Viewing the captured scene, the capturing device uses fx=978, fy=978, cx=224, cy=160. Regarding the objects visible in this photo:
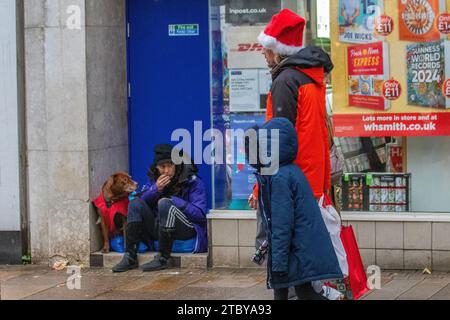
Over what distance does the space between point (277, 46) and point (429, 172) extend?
2775mm

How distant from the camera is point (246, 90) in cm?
944

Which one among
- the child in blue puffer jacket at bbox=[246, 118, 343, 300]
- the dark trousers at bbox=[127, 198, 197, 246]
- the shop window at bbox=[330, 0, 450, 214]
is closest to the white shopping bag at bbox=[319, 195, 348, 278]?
the child in blue puffer jacket at bbox=[246, 118, 343, 300]

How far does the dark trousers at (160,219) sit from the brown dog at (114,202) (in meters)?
0.24

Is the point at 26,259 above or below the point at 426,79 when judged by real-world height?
below

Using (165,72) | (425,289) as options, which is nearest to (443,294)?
(425,289)

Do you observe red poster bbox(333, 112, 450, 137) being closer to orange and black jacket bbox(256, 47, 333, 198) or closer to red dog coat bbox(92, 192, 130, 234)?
red dog coat bbox(92, 192, 130, 234)

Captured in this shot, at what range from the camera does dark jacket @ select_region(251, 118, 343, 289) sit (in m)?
6.23

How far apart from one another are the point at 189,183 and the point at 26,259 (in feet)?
6.11

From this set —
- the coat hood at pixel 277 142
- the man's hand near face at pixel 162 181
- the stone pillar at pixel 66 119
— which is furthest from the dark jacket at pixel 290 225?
the stone pillar at pixel 66 119

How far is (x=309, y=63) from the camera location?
6.72 metres

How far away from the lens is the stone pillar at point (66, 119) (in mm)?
9430

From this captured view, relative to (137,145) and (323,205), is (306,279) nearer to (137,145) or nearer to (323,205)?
(323,205)

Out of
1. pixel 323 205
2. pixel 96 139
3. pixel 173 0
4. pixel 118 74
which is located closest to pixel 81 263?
pixel 96 139

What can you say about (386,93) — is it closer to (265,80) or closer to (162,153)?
(265,80)
